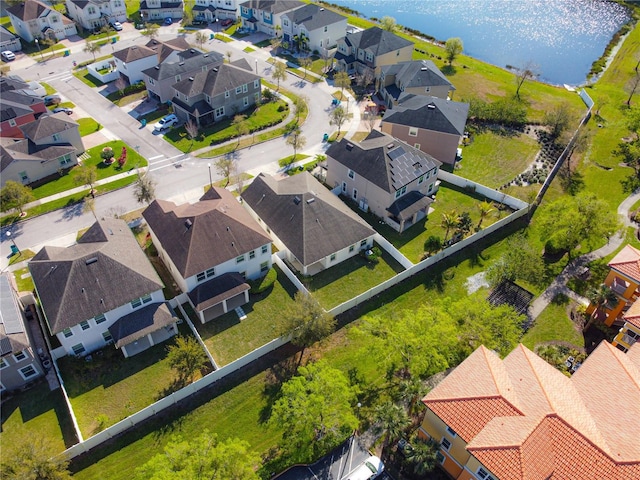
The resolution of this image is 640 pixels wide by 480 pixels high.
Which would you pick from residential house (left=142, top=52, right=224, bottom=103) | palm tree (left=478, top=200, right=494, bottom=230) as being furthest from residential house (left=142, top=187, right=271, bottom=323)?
residential house (left=142, top=52, right=224, bottom=103)

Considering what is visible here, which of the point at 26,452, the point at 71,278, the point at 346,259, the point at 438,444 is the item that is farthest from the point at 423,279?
the point at 26,452

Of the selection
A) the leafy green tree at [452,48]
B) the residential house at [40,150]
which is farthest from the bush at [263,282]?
the leafy green tree at [452,48]

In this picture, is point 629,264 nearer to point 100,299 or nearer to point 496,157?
point 496,157

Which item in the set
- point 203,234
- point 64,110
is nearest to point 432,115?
point 203,234

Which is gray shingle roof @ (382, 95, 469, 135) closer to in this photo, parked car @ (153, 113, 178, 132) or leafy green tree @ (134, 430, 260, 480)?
parked car @ (153, 113, 178, 132)

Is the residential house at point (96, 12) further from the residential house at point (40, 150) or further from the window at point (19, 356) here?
the window at point (19, 356)

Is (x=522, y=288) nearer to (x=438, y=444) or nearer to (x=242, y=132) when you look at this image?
(x=438, y=444)
